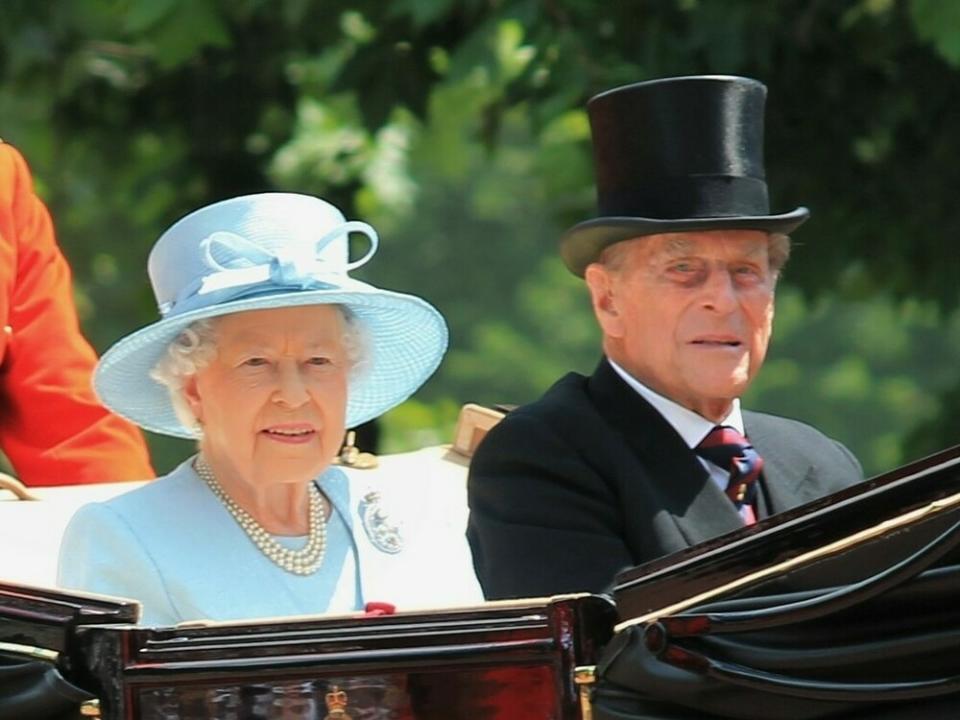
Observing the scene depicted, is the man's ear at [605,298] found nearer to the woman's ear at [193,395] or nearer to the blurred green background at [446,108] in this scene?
the woman's ear at [193,395]

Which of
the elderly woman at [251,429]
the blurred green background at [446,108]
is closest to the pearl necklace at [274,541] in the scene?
the elderly woman at [251,429]

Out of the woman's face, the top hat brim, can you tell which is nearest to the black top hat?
the top hat brim

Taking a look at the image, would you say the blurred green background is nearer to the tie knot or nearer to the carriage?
the tie knot

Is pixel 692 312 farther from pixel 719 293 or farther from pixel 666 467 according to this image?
pixel 666 467

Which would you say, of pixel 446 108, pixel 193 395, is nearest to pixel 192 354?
pixel 193 395

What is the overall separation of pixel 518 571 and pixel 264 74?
3.39 m

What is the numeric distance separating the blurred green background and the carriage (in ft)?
8.41

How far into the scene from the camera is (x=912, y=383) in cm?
1759

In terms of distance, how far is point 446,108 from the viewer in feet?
22.7

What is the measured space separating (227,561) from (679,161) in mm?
904

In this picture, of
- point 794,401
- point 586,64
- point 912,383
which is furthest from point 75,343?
point 912,383

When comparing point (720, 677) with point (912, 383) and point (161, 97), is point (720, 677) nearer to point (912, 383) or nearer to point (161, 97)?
point (161, 97)

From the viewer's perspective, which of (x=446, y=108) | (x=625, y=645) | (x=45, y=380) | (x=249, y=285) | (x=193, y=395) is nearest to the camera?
(x=625, y=645)

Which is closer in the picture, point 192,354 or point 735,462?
point 192,354
